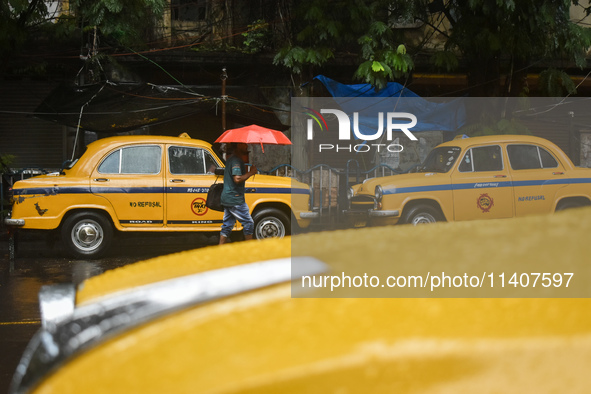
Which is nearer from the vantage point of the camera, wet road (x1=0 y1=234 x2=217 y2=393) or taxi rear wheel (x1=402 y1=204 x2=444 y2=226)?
taxi rear wheel (x1=402 y1=204 x2=444 y2=226)

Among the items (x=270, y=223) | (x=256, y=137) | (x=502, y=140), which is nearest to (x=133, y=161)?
(x=256, y=137)

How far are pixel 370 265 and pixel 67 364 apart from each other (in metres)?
0.51

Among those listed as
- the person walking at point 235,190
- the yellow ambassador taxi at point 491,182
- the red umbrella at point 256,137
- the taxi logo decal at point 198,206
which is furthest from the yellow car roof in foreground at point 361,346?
the taxi logo decal at point 198,206

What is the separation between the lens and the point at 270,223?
9828mm

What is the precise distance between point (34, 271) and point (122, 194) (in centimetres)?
168

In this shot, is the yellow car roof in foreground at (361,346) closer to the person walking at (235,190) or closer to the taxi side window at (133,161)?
the person walking at (235,190)

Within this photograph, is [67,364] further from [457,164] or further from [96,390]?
[457,164]

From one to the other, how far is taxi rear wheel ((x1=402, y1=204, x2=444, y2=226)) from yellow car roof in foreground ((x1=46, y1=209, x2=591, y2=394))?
1.90ft

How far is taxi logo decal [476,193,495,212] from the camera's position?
5.27 ft

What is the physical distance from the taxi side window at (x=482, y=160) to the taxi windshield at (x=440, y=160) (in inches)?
1.4

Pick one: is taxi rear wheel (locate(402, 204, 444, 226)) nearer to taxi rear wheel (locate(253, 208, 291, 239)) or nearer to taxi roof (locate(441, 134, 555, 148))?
taxi roof (locate(441, 134, 555, 148))

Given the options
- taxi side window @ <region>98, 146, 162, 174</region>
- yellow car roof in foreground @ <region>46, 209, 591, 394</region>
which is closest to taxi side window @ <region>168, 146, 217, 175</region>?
taxi side window @ <region>98, 146, 162, 174</region>

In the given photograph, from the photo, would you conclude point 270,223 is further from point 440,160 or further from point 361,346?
point 361,346

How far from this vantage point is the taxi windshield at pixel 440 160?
5.26 ft
